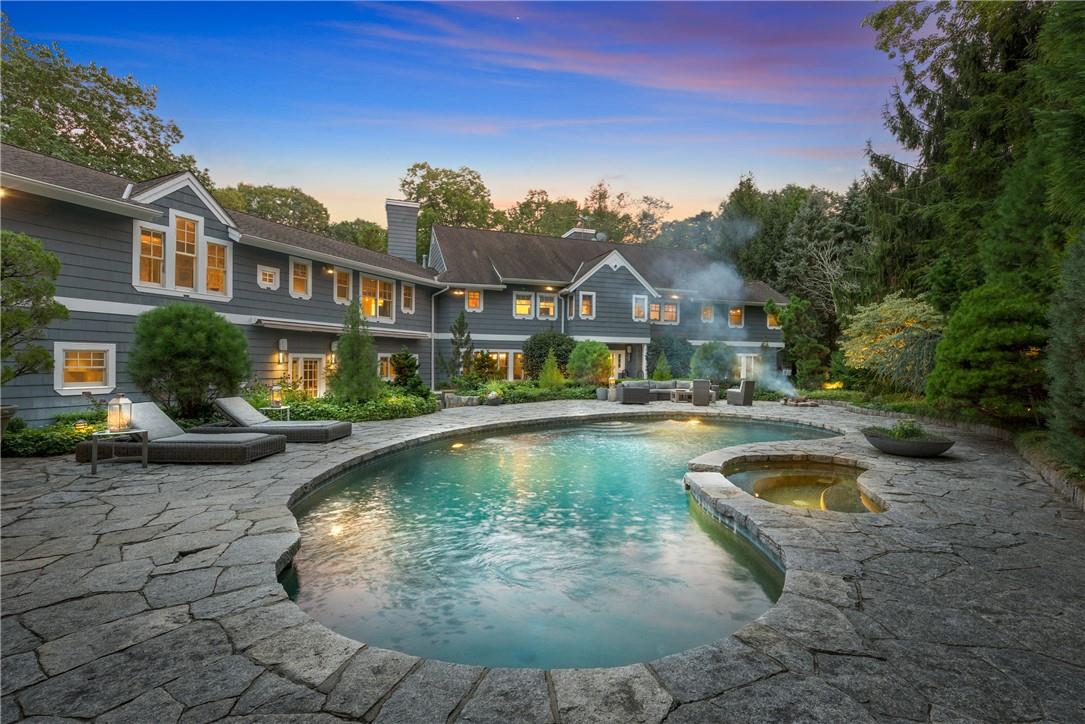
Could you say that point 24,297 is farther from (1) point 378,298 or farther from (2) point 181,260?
(1) point 378,298

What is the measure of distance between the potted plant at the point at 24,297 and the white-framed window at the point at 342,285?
9809 millimetres

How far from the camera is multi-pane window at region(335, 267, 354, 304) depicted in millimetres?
17875

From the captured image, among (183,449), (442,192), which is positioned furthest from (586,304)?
(183,449)

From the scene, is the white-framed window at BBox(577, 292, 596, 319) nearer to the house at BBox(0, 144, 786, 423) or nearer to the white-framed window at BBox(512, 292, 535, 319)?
the house at BBox(0, 144, 786, 423)

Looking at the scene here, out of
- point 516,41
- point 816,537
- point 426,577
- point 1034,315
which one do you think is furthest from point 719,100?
point 426,577

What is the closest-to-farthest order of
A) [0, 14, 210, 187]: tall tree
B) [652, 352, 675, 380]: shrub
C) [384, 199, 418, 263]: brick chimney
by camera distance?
[0, 14, 210, 187]: tall tree
[652, 352, 675, 380]: shrub
[384, 199, 418, 263]: brick chimney

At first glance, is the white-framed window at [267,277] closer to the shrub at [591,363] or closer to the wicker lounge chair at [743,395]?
the shrub at [591,363]

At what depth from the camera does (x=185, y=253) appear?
13250 millimetres

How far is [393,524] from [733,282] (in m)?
27.3

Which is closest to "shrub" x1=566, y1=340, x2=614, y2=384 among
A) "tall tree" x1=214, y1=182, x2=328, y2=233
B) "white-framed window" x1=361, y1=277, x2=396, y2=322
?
"white-framed window" x1=361, y1=277, x2=396, y2=322

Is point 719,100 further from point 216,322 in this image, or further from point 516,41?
point 216,322

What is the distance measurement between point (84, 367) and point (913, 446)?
16959 millimetres

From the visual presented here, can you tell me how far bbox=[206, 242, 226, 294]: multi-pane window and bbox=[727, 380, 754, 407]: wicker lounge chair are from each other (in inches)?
692

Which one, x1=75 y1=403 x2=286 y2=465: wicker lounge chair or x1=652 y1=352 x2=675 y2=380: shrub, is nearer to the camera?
x1=75 y1=403 x2=286 y2=465: wicker lounge chair
